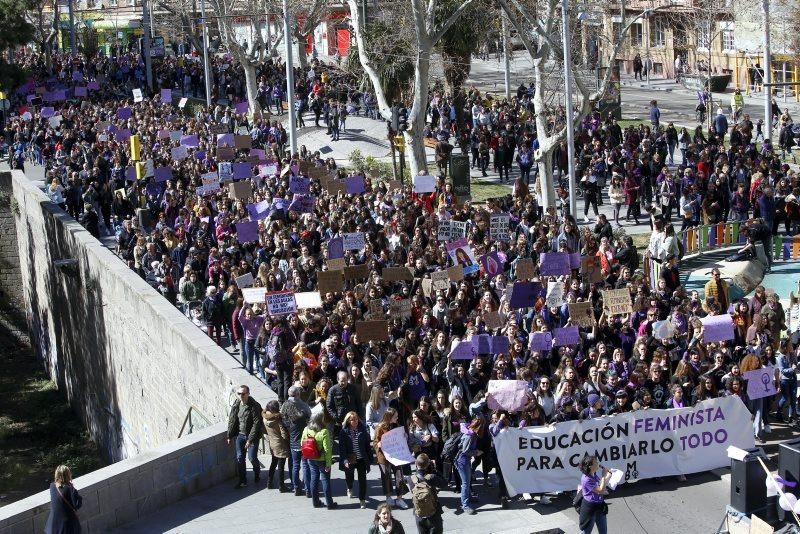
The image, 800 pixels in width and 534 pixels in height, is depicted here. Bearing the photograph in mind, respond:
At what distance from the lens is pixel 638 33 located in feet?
199

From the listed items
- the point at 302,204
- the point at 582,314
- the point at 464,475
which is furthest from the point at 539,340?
the point at 302,204

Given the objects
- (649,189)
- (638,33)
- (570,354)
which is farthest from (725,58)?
(570,354)

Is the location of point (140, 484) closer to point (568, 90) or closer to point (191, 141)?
point (568, 90)

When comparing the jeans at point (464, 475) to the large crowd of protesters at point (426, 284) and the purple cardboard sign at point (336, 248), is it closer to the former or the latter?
the large crowd of protesters at point (426, 284)

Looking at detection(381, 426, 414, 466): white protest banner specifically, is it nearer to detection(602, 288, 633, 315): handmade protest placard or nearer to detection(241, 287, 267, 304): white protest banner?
detection(602, 288, 633, 315): handmade protest placard

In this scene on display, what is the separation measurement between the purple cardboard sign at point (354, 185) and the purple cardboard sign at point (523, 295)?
28.0 ft

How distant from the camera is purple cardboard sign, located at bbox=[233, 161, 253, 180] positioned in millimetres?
29094

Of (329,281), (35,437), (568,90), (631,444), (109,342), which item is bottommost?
(35,437)

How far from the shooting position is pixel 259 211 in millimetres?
25109

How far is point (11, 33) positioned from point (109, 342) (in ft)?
66.5

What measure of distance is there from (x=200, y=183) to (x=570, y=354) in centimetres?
1388

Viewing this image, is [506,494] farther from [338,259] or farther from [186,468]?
[338,259]

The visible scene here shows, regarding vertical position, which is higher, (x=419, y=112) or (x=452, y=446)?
(x=419, y=112)

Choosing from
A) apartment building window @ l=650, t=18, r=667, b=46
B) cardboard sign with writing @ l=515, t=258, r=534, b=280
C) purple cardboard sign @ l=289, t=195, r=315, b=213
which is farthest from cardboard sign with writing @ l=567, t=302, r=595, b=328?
apartment building window @ l=650, t=18, r=667, b=46
